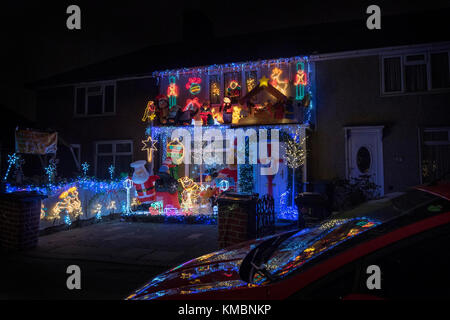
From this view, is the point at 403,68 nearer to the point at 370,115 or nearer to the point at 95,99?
the point at 370,115

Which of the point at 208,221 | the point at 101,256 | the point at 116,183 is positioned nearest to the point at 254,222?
the point at 101,256

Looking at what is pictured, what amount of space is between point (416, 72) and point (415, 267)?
11017 mm

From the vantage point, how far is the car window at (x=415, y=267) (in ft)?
5.07

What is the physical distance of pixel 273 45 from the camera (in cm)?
1334

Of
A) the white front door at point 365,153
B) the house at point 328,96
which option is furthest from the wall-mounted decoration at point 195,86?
the white front door at point 365,153

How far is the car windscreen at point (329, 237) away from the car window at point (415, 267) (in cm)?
22

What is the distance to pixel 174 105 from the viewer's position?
12.6 m

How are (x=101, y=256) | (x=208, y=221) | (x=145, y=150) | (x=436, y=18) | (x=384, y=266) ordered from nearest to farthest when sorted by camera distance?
1. (x=384, y=266)
2. (x=101, y=256)
3. (x=208, y=221)
4. (x=436, y=18)
5. (x=145, y=150)

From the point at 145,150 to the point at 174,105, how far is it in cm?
248

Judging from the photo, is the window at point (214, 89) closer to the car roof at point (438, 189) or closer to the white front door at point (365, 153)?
the white front door at point (365, 153)

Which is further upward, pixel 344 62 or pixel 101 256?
pixel 344 62

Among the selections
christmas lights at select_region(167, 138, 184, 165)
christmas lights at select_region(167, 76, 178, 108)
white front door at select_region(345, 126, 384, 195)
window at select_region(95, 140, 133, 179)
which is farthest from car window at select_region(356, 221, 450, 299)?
window at select_region(95, 140, 133, 179)
